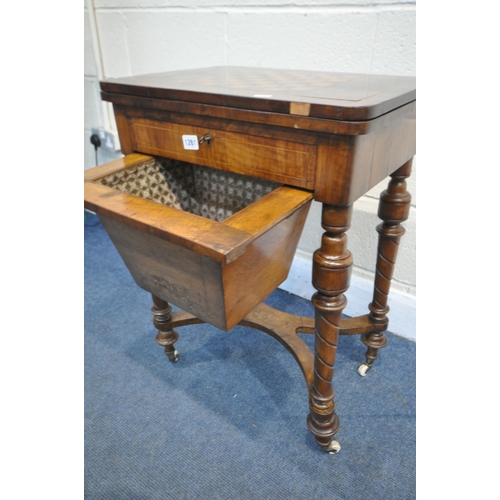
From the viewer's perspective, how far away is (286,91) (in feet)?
2.30

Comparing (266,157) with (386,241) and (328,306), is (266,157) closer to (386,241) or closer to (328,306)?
(328,306)

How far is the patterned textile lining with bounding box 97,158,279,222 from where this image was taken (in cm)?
88

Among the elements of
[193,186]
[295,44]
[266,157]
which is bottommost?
[193,186]

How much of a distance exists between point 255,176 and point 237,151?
0.05 meters

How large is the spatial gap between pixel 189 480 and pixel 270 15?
119 centimetres

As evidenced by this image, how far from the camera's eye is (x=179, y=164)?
987mm

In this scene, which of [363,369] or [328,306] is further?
[363,369]

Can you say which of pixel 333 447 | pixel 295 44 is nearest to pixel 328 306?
pixel 333 447

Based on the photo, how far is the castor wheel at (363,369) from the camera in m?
1.14

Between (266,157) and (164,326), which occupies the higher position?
(266,157)

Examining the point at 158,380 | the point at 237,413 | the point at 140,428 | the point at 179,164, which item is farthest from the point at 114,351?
the point at 179,164

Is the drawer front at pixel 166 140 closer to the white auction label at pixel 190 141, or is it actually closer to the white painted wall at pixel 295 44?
the white auction label at pixel 190 141

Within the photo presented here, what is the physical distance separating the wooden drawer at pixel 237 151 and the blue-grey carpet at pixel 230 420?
0.64m

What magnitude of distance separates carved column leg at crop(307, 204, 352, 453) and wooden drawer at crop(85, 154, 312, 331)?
64 millimetres
